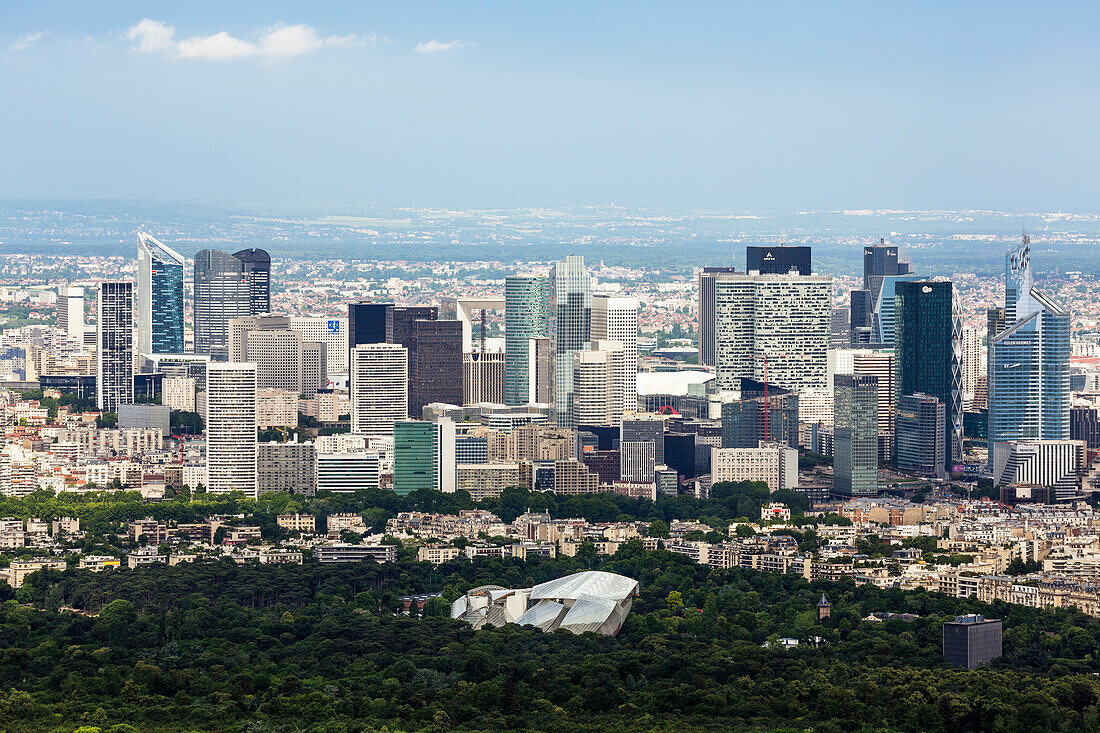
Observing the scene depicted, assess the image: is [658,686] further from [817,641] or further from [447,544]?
[447,544]

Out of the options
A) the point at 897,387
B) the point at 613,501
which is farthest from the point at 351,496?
the point at 897,387

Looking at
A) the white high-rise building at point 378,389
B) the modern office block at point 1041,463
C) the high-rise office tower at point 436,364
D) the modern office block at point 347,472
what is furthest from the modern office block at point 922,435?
the modern office block at point 347,472

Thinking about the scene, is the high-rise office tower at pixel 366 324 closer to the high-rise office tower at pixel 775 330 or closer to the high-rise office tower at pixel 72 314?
the high-rise office tower at pixel 775 330

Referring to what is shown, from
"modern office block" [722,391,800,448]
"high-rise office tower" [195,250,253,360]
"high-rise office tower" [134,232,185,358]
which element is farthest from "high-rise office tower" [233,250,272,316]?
"modern office block" [722,391,800,448]

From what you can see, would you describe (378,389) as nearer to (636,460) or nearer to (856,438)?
(636,460)

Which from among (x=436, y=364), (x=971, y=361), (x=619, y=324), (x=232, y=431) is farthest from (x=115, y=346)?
(x=971, y=361)

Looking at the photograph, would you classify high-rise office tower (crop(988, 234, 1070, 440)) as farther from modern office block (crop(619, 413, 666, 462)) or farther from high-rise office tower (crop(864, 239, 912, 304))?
high-rise office tower (crop(864, 239, 912, 304))
